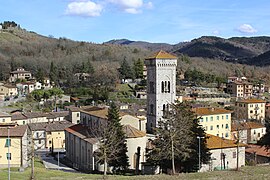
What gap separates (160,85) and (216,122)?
2540cm

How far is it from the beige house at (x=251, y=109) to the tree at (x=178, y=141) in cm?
5804

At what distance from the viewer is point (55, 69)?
125 metres

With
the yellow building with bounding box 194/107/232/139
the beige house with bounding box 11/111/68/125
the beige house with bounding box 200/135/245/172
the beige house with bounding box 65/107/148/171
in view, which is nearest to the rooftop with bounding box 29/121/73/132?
the beige house with bounding box 11/111/68/125

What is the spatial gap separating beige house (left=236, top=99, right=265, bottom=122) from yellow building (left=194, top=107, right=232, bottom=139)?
23553 millimetres

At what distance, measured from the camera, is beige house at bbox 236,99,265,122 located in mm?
95469


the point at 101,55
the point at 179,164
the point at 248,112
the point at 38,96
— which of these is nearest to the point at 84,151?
the point at 179,164

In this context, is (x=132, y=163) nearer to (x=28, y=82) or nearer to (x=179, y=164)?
(x=179, y=164)

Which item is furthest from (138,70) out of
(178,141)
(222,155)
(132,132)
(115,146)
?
(178,141)

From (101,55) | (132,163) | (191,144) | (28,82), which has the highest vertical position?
(101,55)

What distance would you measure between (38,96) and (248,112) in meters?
52.9

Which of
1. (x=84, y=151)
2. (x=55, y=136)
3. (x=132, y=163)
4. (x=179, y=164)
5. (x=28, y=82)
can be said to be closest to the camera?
(x=179, y=164)

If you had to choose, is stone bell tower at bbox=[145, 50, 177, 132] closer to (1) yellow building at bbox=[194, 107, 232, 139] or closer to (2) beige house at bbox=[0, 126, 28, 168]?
(2) beige house at bbox=[0, 126, 28, 168]

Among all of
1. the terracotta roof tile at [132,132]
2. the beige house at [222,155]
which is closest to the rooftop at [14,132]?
the terracotta roof tile at [132,132]

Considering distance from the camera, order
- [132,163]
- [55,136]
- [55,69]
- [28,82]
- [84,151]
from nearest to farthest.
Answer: [132,163]
[84,151]
[55,136]
[28,82]
[55,69]
